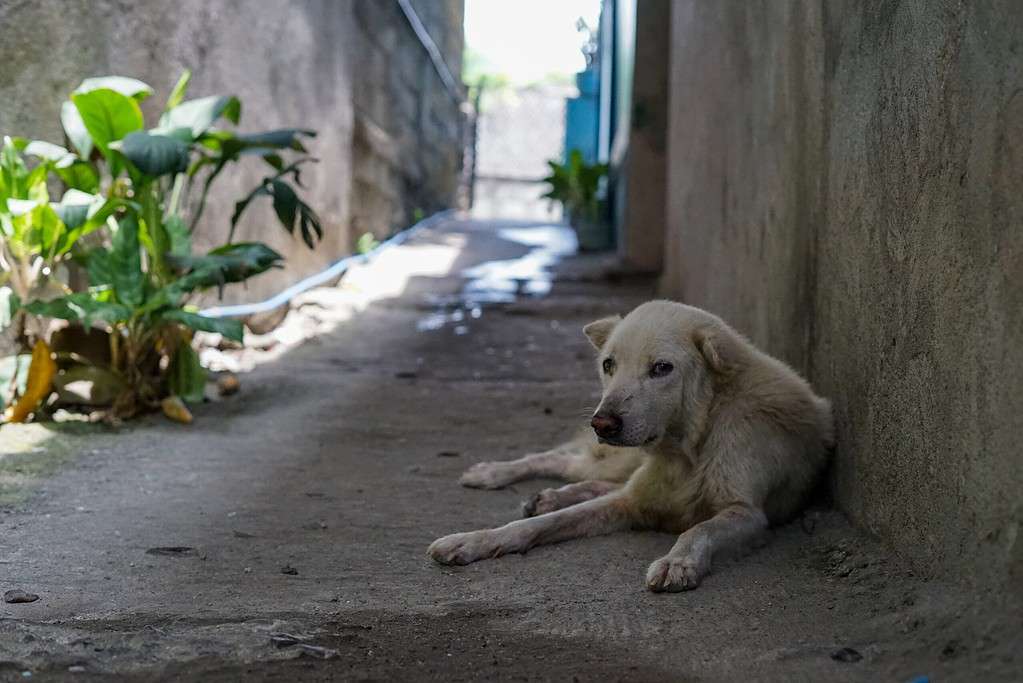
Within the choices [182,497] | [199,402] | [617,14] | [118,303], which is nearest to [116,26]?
[118,303]

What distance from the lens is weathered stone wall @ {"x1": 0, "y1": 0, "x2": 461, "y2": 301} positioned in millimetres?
4625

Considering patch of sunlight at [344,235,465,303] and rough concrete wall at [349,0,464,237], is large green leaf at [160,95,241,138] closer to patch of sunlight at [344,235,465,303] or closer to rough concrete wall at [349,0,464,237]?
patch of sunlight at [344,235,465,303]

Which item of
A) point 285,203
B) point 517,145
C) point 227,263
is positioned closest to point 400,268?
point 285,203

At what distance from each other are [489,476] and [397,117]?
29.6ft

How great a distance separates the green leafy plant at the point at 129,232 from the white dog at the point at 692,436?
190 cm

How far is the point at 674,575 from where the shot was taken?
2.58m

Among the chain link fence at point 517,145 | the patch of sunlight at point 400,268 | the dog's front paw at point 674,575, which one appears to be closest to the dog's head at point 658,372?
the dog's front paw at point 674,575

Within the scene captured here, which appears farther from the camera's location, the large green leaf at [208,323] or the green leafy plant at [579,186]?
the green leafy plant at [579,186]

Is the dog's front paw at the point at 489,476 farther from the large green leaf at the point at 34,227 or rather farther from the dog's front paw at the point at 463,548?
the large green leaf at the point at 34,227

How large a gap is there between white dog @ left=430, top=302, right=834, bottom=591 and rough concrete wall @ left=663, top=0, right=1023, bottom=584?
0.53 ft

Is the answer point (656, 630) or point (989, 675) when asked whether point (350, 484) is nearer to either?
point (656, 630)

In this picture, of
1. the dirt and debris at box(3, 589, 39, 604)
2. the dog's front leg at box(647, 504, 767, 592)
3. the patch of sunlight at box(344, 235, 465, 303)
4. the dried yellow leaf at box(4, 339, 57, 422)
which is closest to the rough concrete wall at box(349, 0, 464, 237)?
the patch of sunlight at box(344, 235, 465, 303)

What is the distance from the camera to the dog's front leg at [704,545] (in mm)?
2578

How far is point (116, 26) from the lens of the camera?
5.06 m
